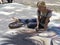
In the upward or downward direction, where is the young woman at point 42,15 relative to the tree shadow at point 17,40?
upward

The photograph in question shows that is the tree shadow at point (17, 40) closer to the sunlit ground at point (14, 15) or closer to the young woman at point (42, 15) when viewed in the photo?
the young woman at point (42, 15)

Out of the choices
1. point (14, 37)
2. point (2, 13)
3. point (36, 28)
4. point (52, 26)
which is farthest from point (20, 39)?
point (2, 13)

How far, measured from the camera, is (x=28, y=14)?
6.98 m

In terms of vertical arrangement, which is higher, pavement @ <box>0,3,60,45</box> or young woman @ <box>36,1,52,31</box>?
young woman @ <box>36,1,52,31</box>

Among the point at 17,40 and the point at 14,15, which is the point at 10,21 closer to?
the point at 14,15

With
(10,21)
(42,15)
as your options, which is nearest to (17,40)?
(42,15)

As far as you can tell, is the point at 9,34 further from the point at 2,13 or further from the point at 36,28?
the point at 2,13

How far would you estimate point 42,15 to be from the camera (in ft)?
16.3

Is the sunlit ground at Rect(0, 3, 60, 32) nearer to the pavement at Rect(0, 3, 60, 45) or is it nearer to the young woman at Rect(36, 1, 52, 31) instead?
the pavement at Rect(0, 3, 60, 45)

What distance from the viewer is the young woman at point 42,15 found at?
15.1 feet

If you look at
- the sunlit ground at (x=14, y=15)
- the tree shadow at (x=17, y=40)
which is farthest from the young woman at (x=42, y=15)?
the sunlit ground at (x=14, y=15)

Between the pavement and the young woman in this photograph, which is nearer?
the pavement

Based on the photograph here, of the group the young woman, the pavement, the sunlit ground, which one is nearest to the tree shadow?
the pavement

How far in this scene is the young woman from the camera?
459 centimetres
